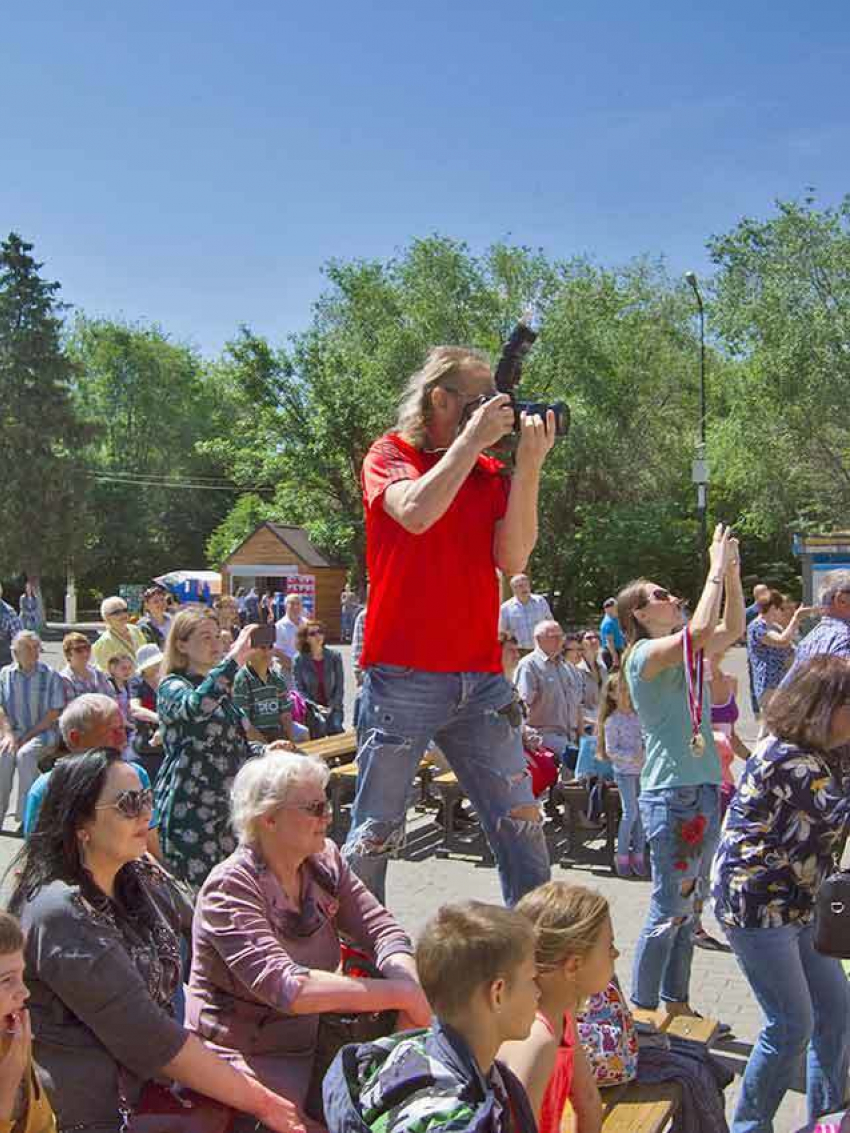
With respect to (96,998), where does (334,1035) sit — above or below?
below

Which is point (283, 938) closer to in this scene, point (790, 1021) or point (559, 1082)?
point (559, 1082)

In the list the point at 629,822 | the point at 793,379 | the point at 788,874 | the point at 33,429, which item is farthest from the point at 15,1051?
the point at 33,429

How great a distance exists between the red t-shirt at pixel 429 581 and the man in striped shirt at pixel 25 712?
648cm

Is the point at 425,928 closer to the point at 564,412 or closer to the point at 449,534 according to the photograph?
the point at 449,534

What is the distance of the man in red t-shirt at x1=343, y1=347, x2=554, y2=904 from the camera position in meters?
3.38

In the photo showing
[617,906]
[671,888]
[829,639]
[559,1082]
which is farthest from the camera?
[617,906]

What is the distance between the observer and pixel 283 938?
339 cm

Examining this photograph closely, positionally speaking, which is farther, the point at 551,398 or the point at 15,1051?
the point at 551,398

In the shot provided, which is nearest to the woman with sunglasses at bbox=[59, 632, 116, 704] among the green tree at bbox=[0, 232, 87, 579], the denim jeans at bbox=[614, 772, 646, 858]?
the denim jeans at bbox=[614, 772, 646, 858]

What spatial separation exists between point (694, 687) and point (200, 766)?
2.38 meters

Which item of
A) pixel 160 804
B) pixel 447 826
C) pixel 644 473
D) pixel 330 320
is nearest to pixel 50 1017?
pixel 160 804

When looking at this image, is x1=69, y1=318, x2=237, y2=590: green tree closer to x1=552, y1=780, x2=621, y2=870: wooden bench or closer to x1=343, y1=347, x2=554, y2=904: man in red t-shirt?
x1=552, y1=780, x2=621, y2=870: wooden bench

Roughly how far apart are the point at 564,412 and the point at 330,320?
44.5m

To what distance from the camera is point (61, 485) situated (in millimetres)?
46719
